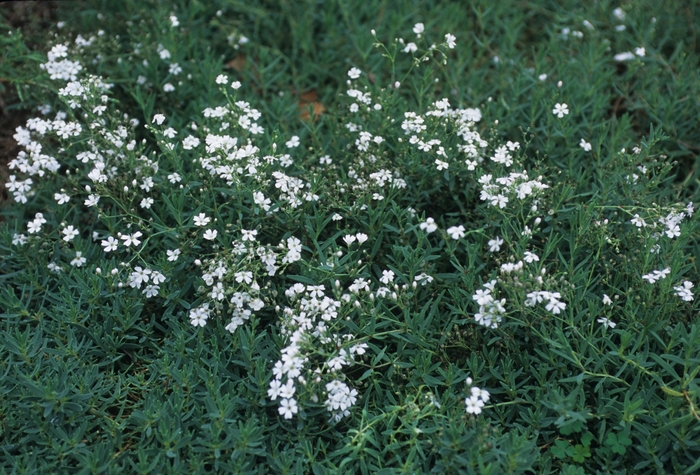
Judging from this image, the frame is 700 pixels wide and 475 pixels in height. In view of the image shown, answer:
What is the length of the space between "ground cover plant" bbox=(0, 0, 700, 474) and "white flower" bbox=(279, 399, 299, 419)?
0.6 inches

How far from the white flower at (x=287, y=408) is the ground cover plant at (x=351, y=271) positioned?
15 mm

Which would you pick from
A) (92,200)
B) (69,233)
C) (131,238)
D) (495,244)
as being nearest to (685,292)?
(495,244)

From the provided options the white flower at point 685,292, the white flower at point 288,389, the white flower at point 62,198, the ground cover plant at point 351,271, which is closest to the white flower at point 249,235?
the ground cover plant at point 351,271

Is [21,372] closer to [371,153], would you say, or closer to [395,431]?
[395,431]

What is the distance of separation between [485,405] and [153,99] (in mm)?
3325

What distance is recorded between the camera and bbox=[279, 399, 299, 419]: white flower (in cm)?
377

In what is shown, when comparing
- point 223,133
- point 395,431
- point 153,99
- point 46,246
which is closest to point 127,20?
point 153,99

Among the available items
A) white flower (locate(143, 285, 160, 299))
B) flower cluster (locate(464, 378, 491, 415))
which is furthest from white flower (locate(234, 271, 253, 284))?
flower cluster (locate(464, 378, 491, 415))

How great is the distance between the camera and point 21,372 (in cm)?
409

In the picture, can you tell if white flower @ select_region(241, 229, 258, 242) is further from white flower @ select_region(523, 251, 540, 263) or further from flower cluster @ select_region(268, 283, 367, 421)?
white flower @ select_region(523, 251, 540, 263)

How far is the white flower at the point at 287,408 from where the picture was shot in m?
3.77

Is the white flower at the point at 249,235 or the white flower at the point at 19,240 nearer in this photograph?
the white flower at the point at 249,235

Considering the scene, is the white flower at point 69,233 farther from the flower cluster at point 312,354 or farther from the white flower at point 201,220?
the flower cluster at point 312,354

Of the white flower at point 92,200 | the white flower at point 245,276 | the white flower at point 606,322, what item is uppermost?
the white flower at point 92,200
